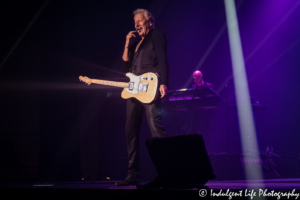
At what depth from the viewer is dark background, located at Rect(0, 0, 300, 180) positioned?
22.4 ft

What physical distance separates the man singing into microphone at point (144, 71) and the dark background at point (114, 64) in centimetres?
362

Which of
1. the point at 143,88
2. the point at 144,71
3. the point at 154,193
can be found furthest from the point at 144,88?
the point at 154,193

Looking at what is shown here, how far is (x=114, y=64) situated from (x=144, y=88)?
5034mm

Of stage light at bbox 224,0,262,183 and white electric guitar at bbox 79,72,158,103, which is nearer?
white electric guitar at bbox 79,72,158,103

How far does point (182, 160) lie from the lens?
2090 millimetres

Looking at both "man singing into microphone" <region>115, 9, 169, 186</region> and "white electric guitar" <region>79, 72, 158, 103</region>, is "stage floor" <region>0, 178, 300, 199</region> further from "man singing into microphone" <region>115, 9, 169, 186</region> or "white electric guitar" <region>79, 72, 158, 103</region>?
"white electric guitar" <region>79, 72, 158, 103</region>

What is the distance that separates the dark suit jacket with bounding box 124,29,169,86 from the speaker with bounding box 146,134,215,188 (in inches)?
31.2

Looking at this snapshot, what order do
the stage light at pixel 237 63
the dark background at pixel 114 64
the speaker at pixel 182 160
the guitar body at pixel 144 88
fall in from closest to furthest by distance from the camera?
the speaker at pixel 182 160
the guitar body at pixel 144 88
the dark background at pixel 114 64
the stage light at pixel 237 63

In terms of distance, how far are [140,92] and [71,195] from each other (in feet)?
3.47

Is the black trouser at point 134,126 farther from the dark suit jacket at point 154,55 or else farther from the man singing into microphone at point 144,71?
the dark suit jacket at point 154,55

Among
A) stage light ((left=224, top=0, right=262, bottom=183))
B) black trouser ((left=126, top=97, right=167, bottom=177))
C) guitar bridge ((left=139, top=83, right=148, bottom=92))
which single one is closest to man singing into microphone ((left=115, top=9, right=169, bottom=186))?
black trouser ((left=126, top=97, right=167, bottom=177))

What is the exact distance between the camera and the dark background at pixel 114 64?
6812 millimetres

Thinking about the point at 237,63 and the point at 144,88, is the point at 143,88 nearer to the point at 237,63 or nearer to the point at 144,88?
the point at 144,88

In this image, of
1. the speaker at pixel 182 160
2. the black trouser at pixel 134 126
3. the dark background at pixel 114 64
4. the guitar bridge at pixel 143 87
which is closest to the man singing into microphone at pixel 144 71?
A: the black trouser at pixel 134 126
